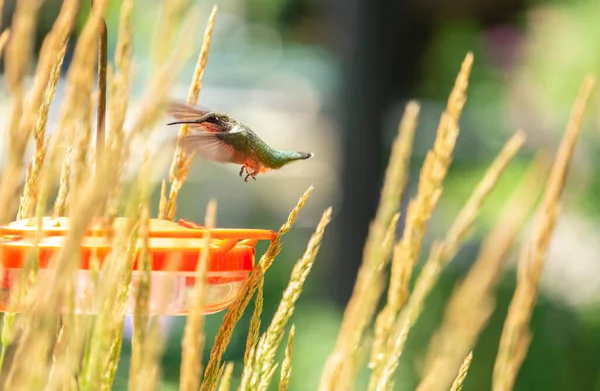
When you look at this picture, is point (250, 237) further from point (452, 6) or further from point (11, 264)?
point (452, 6)

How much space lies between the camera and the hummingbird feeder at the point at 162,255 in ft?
2.41

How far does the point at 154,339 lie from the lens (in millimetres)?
515

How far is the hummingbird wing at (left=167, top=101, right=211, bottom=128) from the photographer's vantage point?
109 cm

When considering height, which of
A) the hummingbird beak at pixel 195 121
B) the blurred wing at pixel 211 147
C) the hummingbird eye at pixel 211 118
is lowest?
the blurred wing at pixel 211 147

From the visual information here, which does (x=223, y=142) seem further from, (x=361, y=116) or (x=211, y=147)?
(x=361, y=116)

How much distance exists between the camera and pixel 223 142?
1.22 meters

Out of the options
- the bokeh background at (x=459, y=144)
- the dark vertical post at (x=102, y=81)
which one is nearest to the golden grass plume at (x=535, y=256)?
the dark vertical post at (x=102, y=81)

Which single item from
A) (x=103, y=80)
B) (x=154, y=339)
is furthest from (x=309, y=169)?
(x=154, y=339)

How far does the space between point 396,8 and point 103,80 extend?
124 inches

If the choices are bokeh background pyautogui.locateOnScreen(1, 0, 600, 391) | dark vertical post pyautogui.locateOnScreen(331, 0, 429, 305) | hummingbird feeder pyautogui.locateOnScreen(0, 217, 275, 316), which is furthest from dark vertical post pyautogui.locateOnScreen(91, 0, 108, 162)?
dark vertical post pyautogui.locateOnScreen(331, 0, 429, 305)

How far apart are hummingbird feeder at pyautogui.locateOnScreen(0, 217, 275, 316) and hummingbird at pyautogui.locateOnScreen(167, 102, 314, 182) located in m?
0.24

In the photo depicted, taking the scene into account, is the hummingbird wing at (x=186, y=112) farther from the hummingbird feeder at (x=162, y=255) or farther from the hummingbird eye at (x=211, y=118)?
the hummingbird feeder at (x=162, y=255)

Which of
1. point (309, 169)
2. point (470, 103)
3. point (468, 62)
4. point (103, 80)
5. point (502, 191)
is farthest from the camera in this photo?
point (309, 169)

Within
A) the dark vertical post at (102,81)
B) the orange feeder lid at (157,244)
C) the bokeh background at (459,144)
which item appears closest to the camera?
the orange feeder lid at (157,244)
